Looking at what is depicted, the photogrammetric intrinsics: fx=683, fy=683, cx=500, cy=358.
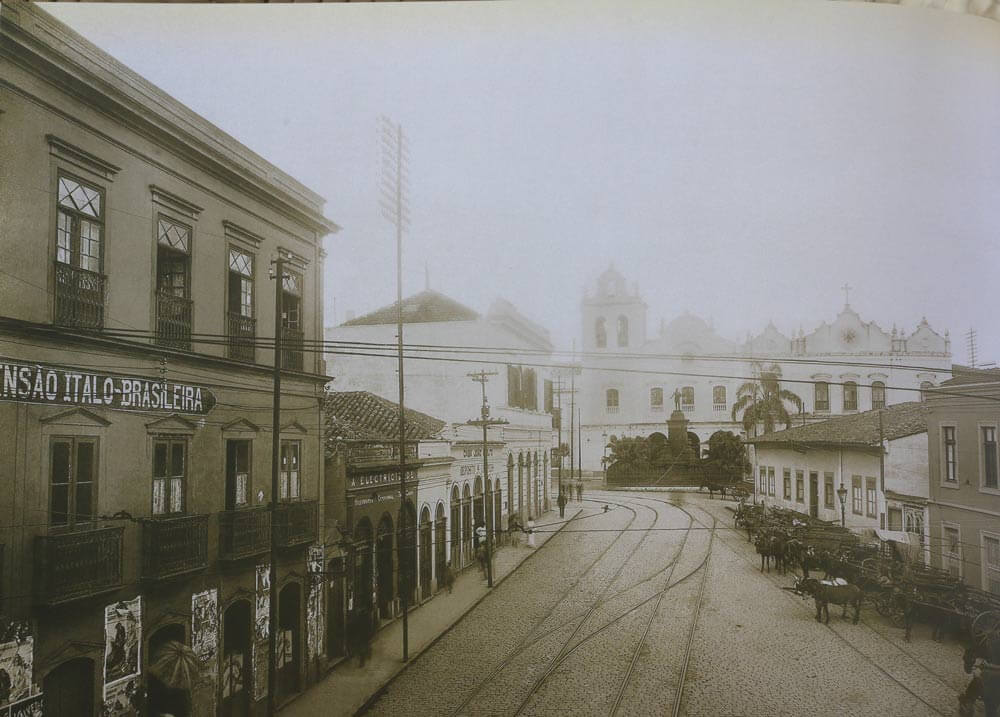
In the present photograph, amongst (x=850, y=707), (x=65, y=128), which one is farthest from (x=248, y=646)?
(x=850, y=707)

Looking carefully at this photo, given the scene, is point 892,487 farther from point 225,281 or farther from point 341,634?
point 225,281

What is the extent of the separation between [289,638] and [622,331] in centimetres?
212

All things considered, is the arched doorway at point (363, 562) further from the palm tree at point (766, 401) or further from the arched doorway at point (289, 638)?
the palm tree at point (766, 401)

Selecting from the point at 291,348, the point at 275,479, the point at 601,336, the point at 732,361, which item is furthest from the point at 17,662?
the point at 732,361

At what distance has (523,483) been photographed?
3.70 m

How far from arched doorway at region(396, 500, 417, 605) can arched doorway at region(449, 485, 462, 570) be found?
20cm

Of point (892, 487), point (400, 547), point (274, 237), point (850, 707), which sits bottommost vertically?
point (850, 707)

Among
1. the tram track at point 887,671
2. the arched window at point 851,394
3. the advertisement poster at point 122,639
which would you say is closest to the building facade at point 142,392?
the advertisement poster at point 122,639

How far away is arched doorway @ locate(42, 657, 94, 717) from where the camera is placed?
2.45 metres

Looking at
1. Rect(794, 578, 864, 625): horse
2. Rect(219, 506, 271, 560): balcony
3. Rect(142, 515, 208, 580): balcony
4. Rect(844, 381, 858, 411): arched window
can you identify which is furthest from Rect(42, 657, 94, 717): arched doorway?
Rect(844, 381, 858, 411): arched window

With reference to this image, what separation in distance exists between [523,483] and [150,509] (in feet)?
5.95

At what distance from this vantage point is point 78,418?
8.30 ft

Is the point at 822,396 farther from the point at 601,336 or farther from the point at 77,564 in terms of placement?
the point at 77,564

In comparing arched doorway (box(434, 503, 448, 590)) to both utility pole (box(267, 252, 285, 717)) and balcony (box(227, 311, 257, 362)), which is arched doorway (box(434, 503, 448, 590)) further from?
balcony (box(227, 311, 257, 362))
